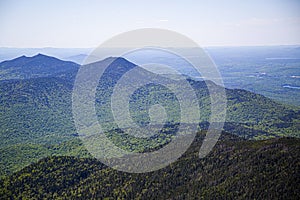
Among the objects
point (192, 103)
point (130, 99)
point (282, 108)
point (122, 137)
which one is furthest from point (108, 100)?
point (282, 108)

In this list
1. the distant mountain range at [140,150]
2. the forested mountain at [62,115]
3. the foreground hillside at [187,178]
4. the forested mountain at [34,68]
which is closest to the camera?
the foreground hillside at [187,178]

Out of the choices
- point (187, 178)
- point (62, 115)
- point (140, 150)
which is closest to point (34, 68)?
point (62, 115)

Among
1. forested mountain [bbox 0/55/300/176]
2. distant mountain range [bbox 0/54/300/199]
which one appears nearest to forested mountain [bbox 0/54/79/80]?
forested mountain [bbox 0/55/300/176]

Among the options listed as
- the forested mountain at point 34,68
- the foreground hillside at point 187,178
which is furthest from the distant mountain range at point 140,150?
the forested mountain at point 34,68

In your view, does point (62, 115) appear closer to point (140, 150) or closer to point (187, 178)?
point (140, 150)

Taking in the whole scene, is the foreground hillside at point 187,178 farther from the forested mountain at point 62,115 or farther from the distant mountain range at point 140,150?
the forested mountain at point 62,115

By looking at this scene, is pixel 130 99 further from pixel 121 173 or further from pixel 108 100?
pixel 121 173
